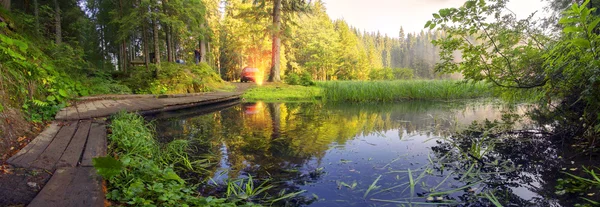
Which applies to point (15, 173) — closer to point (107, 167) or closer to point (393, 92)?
point (107, 167)

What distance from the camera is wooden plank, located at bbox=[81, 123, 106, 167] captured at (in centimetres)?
244

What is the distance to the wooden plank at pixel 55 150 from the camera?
225 centimetres

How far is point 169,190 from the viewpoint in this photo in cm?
198

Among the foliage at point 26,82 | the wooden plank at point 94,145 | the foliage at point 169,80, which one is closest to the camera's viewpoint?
the wooden plank at point 94,145

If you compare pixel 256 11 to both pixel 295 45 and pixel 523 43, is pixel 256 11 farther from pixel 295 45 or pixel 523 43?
pixel 295 45

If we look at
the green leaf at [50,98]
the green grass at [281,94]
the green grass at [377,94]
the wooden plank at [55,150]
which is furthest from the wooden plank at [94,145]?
the green grass at [281,94]

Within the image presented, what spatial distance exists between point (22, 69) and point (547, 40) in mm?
7394

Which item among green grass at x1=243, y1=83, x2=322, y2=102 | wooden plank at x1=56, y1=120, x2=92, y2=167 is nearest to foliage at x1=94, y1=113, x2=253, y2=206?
wooden plank at x1=56, y1=120, x2=92, y2=167

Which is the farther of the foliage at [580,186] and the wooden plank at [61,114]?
the wooden plank at [61,114]

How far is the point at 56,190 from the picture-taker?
176 centimetres

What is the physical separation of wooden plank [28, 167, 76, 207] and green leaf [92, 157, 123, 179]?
0.21 m

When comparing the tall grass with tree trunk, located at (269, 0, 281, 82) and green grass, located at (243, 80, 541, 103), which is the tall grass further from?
tree trunk, located at (269, 0, 281, 82)

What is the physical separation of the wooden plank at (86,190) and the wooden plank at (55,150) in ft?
1.21

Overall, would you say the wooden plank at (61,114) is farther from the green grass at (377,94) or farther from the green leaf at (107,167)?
the green grass at (377,94)
